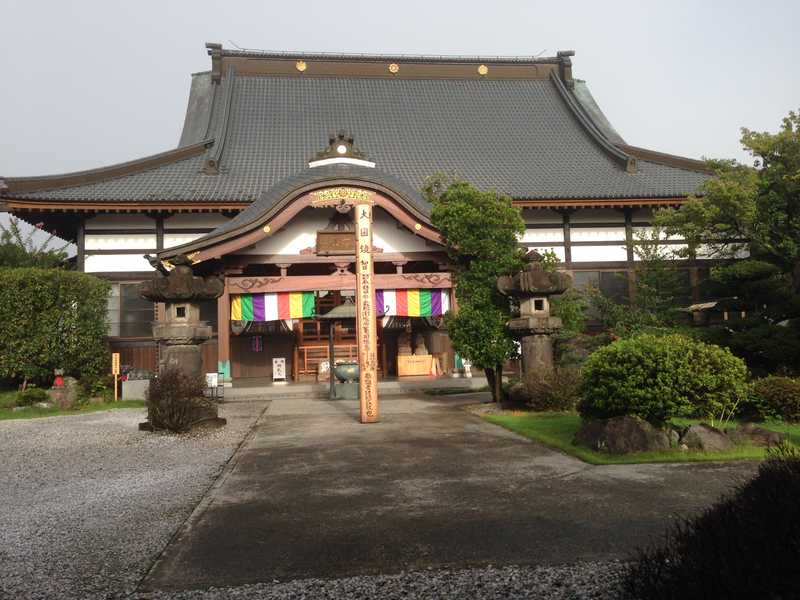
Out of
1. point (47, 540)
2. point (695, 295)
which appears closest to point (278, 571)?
point (47, 540)

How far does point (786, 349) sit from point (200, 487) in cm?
1125

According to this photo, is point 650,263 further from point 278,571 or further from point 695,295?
point 278,571

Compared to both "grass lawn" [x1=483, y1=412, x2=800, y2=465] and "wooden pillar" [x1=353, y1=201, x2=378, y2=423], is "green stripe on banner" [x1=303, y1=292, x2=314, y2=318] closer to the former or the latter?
"wooden pillar" [x1=353, y1=201, x2=378, y2=423]

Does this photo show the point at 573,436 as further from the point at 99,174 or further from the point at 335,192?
the point at 99,174

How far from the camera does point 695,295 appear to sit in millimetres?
21328

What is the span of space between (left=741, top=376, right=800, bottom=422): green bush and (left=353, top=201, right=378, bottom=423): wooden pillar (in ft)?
22.0

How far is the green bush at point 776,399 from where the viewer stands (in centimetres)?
969

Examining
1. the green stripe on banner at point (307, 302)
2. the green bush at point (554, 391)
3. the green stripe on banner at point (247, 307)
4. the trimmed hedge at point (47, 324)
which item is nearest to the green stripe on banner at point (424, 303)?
the green stripe on banner at point (307, 302)

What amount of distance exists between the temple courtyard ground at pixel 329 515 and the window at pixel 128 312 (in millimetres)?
10535

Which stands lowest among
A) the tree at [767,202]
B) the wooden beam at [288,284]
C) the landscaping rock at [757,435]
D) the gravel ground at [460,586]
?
the gravel ground at [460,586]

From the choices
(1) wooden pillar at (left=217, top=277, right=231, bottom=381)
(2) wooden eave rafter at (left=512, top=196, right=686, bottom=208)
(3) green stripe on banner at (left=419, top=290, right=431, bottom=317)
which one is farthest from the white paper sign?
(2) wooden eave rafter at (left=512, top=196, right=686, bottom=208)

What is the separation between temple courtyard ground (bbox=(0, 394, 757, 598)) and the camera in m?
3.93

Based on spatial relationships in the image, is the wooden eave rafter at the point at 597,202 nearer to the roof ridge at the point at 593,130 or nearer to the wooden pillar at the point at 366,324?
the roof ridge at the point at 593,130

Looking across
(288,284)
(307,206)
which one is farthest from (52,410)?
(307,206)
